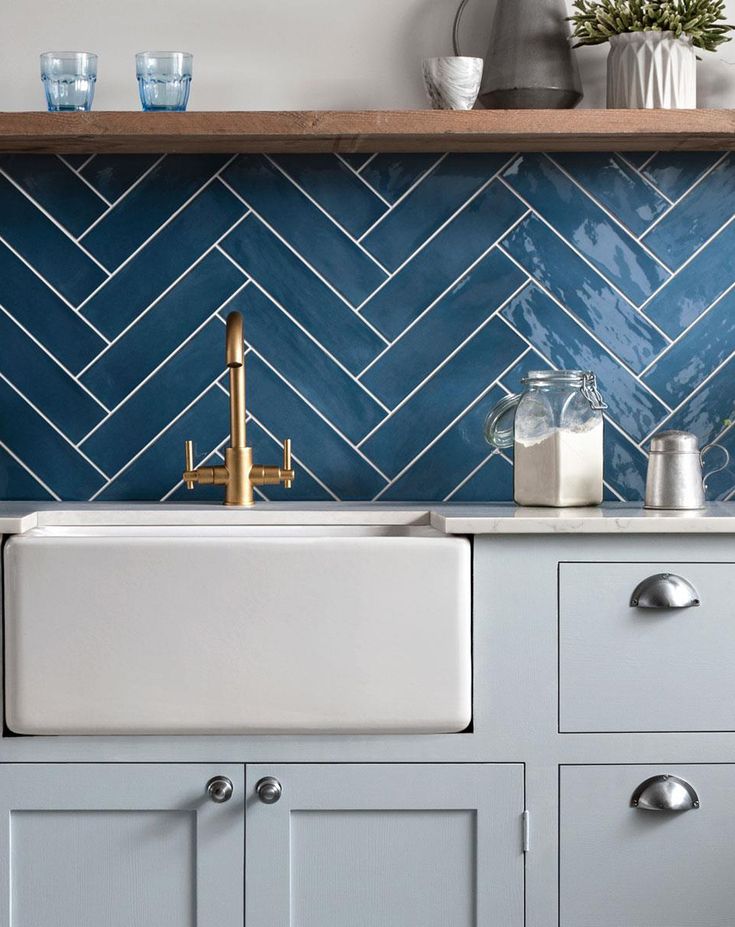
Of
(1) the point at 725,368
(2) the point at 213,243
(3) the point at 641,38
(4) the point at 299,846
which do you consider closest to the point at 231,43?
(2) the point at 213,243

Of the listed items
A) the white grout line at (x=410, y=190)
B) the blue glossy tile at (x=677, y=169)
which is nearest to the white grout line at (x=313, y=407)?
the white grout line at (x=410, y=190)

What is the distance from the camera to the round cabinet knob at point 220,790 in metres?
1.54

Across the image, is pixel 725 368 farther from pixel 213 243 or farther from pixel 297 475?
pixel 213 243

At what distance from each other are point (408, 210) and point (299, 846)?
1.17 metres

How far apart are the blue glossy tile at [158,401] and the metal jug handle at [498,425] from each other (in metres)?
0.53

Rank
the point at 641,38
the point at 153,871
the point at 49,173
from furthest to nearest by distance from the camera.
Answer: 1. the point at 49,173
2. the point at 641,38
3. the point at 153,871

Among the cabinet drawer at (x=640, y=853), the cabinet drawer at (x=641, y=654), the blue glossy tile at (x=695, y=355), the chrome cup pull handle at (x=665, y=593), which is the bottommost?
the cabinet drawer at (x=640, y=853)

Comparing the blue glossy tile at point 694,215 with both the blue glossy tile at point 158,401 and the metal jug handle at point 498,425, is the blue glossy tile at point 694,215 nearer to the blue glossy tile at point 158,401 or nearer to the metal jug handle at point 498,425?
the metal jug handle at point 498,425

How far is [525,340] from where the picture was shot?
2.07m

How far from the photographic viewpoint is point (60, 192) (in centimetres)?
204

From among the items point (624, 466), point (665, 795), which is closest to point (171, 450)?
point (624, 466)

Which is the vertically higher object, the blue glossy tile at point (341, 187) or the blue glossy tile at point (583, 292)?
the blue glossy tile at point (341, 187)

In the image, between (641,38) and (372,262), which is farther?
(372,262)

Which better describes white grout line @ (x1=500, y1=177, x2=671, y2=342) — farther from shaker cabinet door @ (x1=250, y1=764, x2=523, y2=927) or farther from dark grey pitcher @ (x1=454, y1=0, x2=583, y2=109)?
shaker cabinet door @ (x1=250, y1=764, x2=523, y2=927)
